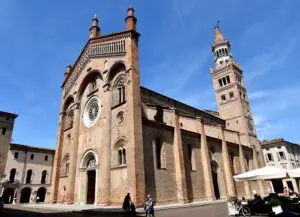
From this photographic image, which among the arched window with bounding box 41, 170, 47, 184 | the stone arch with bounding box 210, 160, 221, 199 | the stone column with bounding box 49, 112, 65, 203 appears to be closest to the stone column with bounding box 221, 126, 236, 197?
the stone arch with bounding box 210, 160, 221, 199

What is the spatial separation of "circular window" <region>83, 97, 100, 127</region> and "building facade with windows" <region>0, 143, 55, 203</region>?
1810 cm

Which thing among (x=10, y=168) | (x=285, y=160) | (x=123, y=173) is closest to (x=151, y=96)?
(x=123, y=173)

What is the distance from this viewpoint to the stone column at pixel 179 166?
16875 mm

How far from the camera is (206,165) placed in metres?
20.2

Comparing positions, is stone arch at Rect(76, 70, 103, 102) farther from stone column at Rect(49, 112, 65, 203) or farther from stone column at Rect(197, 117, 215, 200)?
stone column at Rect(197, 117, 215, 200)

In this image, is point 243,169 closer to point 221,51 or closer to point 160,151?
point 160,151

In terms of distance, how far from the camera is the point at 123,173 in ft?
51.0

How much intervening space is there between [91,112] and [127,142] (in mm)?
6932

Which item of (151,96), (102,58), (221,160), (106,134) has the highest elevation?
(102,58)

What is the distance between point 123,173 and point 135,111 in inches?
169

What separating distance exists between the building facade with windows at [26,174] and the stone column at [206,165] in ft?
80.3

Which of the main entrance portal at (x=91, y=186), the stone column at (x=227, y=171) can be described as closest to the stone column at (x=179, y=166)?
the main entrance portal at (x=91, y=186)

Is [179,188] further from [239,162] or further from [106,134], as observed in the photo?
[239,162]

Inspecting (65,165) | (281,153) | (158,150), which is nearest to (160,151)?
(158,150)
